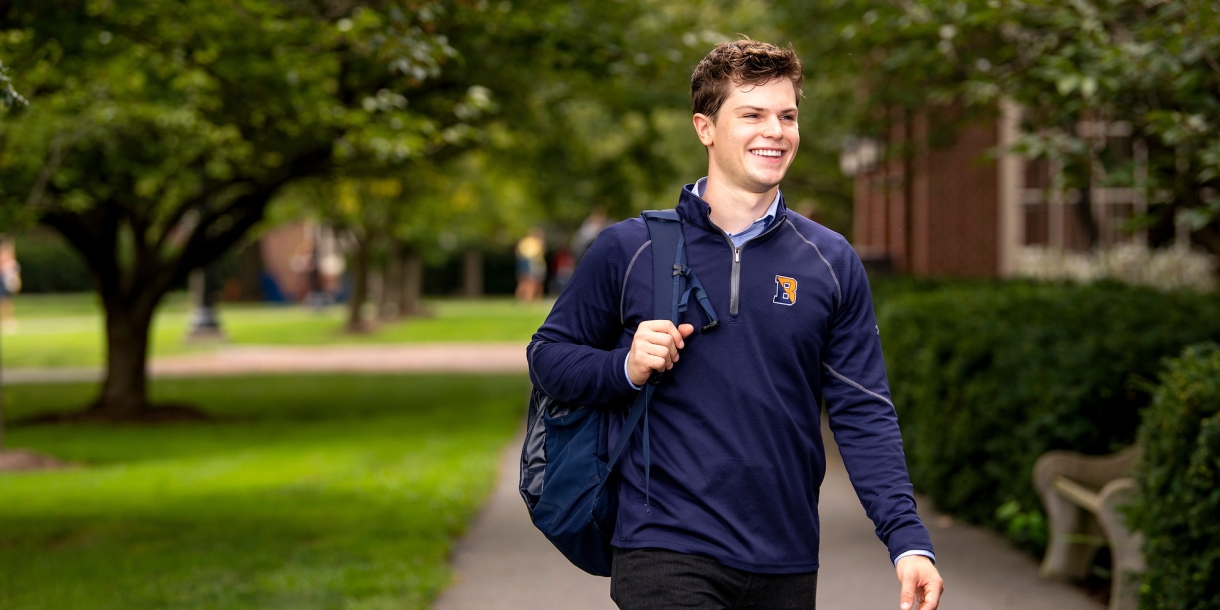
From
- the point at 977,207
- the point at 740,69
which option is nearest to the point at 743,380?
the point at 740,69

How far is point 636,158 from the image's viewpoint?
50.5 feet

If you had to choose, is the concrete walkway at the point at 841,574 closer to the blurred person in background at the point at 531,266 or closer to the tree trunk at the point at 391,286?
the tree trunk at the point at 391,286

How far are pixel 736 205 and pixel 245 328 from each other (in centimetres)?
3037

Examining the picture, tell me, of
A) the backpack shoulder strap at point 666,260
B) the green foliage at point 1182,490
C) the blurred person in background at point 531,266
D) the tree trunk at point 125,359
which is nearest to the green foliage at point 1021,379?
the green foliage at point 1182,490

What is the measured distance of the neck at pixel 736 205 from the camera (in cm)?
297

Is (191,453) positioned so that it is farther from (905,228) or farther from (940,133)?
(905,228)

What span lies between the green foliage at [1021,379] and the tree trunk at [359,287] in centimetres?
2091

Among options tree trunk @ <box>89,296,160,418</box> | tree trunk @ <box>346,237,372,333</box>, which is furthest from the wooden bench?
tree trunk @ <box>346,237,372,333</box>

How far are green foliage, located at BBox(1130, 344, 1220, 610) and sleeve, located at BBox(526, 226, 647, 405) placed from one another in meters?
2.33

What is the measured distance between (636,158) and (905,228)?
13.9 feet

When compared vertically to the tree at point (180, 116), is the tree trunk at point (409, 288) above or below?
below

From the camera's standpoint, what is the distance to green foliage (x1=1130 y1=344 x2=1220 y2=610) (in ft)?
14.7

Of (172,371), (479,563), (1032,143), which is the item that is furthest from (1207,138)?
(172,371)

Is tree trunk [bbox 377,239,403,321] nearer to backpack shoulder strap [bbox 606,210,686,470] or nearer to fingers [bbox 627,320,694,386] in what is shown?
backpack shoulder strap [bbox 606,210,686,470]
